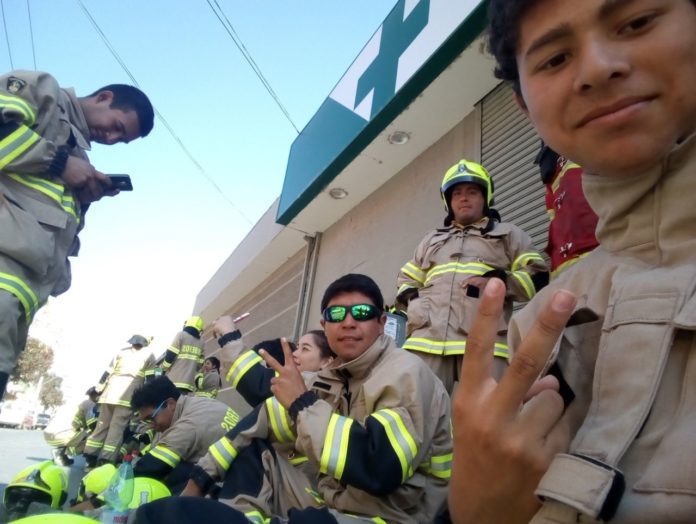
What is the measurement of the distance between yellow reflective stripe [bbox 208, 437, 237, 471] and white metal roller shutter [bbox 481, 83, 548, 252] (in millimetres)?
2679

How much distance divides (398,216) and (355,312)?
3.69 metres

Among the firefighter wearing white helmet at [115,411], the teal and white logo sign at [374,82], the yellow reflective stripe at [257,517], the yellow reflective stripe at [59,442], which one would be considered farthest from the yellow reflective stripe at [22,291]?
the yellow reflective stripe at [59,442]

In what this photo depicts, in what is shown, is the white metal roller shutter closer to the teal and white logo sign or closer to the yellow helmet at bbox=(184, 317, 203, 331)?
the teal and white logo sign

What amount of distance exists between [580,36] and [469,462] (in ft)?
2.37

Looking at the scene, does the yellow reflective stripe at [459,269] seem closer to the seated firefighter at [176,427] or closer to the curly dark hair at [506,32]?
the curly dark hair at [506,32]

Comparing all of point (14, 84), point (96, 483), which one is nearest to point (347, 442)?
point (14, 84)

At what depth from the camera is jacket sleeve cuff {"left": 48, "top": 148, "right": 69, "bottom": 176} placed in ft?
7.16

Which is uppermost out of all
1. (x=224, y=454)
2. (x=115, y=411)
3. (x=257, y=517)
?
(x=224, y=454)

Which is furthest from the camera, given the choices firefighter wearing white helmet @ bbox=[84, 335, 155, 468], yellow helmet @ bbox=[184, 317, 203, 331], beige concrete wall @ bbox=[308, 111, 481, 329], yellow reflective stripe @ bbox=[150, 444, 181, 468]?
yellow helmet @ bbox=[184, 317, 203, 331]

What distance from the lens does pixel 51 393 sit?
53906 mm

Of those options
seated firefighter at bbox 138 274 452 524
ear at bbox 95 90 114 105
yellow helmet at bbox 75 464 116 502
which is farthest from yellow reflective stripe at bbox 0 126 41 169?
yellow helmet at bbox 75 464 116 502

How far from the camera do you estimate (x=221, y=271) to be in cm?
1459

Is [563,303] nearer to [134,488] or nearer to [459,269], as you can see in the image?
[459,269]

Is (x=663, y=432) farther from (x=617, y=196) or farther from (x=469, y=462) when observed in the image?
(x=617, y=196)
